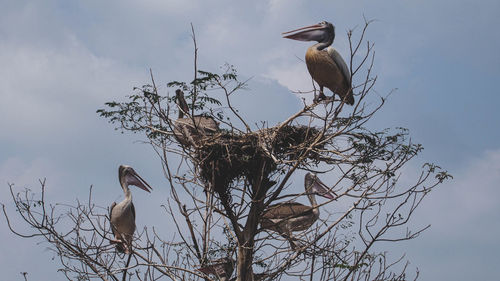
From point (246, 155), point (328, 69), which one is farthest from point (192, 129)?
point (328, 69)

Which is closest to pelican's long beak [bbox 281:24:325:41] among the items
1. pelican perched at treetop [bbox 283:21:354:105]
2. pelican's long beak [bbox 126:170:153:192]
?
pelican perched at treetop [bbox 283:21:354:105]

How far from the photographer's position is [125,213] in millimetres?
9727

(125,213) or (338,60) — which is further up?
(338,60)

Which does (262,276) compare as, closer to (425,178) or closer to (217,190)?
(217,190)

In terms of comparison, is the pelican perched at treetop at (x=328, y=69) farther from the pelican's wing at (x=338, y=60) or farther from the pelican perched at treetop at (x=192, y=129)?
the pelican perched at treetop at (x=192, y=129)

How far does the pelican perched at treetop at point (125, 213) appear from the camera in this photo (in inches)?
371

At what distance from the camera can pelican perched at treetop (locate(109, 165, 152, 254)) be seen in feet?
30.9

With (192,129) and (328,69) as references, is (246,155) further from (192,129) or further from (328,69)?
(328,69)

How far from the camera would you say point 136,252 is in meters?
8.50

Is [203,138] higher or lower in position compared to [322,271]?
higher

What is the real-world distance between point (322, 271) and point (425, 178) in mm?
1837

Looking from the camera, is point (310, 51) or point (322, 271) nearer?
point (322, 271)

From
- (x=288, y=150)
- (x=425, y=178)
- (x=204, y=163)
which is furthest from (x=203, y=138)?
(x=425, y=178)

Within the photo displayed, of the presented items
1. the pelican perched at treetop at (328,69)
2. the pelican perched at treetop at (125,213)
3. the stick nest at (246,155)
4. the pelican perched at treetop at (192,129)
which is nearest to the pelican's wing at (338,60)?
the pelican perched at treetop at (328,69)
